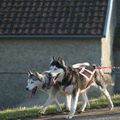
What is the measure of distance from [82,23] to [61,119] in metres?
8.58

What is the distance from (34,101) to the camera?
22359 millimetres

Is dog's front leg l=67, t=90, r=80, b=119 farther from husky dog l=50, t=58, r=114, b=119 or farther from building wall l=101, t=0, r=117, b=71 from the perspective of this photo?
building wall l=101, t=0, r=117, b=71

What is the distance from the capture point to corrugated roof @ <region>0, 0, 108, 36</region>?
71.6ft

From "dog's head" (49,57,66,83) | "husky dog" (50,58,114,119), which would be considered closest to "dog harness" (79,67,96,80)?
"husky dog" (50,58,114,119)

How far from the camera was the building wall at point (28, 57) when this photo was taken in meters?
22.1

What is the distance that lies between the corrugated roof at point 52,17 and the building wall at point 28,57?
0.50 meters

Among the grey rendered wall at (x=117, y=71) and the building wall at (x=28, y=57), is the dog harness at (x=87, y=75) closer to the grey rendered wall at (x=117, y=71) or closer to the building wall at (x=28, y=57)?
the building wall at (x=28, y=57)

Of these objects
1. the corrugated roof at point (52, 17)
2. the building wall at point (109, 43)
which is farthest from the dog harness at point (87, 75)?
the building wall at point (109, 43)

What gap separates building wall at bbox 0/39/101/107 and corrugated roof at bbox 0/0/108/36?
50 cm

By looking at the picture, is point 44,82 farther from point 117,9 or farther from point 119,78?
point 117,9

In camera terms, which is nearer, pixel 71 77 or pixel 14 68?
pixel 71 77

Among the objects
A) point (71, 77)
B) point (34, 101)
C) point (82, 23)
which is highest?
point (82, 23)

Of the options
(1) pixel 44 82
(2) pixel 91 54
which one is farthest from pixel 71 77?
(2) pixel 91 54

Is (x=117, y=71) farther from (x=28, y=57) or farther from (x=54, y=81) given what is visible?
(x=54, y=81)
